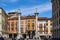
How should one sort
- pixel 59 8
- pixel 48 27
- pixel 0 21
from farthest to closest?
pixel 48 27 < pixel 0 21 < pixel 59 8

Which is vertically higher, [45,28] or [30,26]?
[30,26]

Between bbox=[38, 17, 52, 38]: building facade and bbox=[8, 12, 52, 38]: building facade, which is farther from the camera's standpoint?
bbox=[8, 12, 52, 38]: building facade

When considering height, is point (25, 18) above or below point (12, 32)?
above

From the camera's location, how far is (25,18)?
365ft

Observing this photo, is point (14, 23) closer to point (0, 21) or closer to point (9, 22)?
point (9, 22)

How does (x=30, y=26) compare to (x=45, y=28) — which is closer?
(x=45, y=28)

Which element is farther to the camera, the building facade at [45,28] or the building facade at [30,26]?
the building facade at [30,26]

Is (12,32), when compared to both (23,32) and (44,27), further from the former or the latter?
(44,27)

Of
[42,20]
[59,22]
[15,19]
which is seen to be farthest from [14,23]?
[59,22]

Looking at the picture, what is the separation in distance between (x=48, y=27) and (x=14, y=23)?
59.5 ft

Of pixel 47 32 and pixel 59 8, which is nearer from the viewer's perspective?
pixel 59 8

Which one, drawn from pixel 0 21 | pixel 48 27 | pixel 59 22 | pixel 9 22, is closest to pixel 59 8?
pixel 59 22

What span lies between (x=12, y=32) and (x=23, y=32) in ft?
19.4

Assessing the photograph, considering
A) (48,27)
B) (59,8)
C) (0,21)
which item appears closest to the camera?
(59,8)
